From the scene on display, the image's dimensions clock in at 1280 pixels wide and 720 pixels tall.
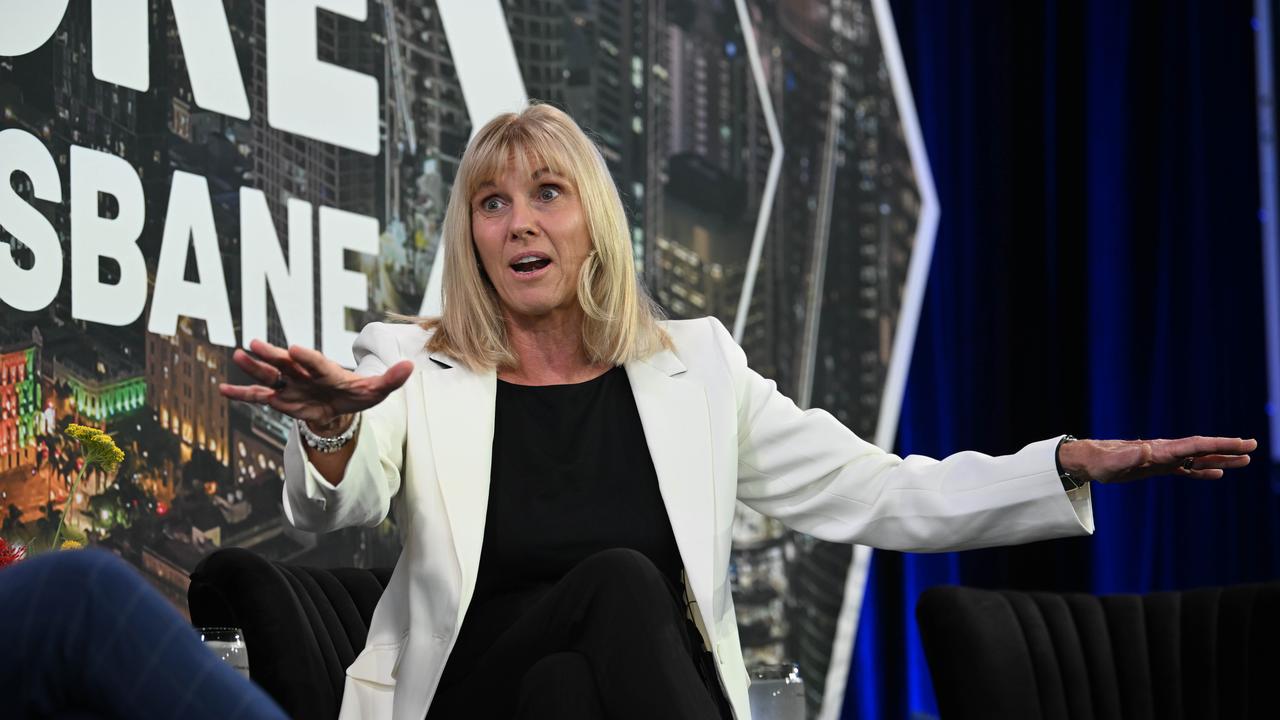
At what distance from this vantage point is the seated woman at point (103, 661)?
3.19 feet

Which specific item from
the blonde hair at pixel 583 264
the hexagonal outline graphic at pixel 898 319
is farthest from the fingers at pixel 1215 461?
the hexagonal outline graphic at pixel 898 319

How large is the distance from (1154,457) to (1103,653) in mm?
911

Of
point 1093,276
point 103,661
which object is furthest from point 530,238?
point 1093,276

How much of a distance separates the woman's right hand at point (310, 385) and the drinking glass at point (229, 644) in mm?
373

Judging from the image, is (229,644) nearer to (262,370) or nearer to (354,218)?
(262,370)

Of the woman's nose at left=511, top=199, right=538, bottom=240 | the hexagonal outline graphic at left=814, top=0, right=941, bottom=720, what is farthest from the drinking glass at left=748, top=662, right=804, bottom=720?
the hexagonal outline graphic at left=814, top=0, right=941, bottom=720

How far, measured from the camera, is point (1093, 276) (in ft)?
12.6

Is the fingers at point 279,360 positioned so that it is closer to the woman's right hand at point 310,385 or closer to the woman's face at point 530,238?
the woman's right hand at point 310,385

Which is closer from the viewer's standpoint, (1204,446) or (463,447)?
(1204,446)

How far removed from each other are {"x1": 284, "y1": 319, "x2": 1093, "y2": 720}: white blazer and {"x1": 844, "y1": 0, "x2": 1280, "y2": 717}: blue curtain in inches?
73.3

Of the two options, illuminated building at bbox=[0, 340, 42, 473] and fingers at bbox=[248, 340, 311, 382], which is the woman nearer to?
fingers at bbox=[248, 340, 311, 382]

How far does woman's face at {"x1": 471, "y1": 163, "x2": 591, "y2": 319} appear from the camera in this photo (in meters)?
1.93

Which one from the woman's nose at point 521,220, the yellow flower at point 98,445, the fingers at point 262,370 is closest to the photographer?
the fingers at point 262,370

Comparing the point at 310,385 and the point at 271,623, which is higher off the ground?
the point at 310,385
